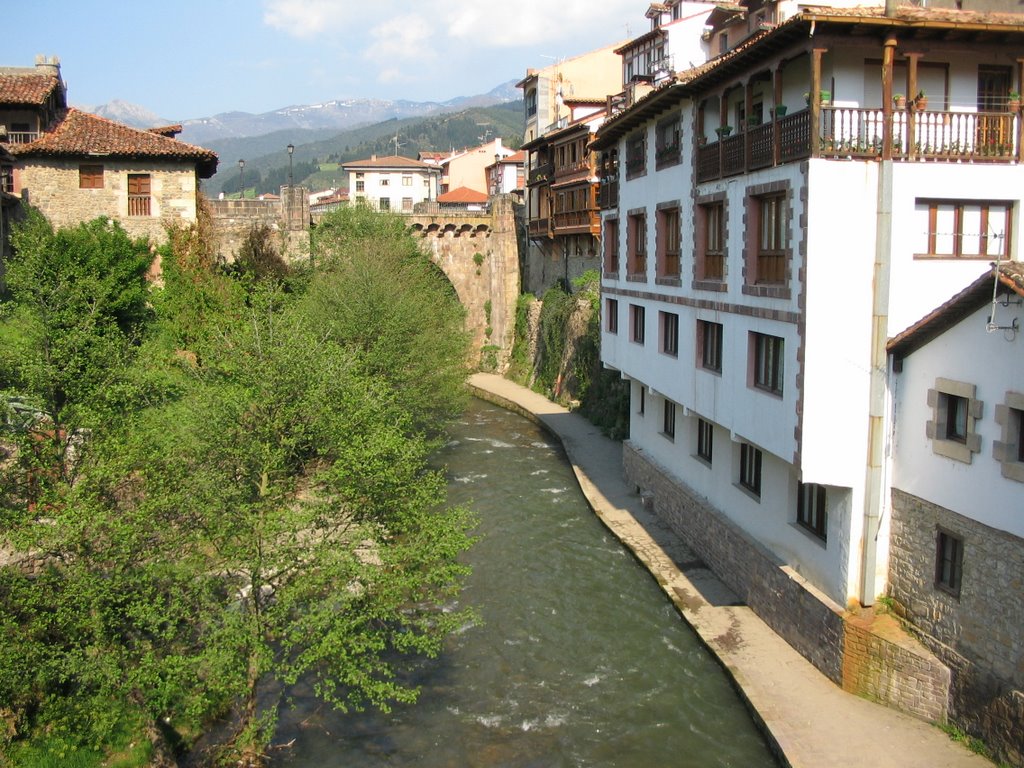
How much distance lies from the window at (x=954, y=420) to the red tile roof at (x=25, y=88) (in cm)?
3035

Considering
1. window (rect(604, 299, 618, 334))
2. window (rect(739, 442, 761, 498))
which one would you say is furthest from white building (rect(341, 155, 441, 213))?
window (rect(739, 442, 761, 498))

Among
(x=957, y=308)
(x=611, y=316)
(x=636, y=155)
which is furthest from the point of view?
(x=611, y=316)

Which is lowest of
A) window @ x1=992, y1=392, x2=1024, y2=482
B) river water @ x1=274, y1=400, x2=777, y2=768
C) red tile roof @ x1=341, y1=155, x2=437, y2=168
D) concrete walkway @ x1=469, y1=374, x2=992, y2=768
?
river water @ x1=274, y1=400, x2=777, y2=768

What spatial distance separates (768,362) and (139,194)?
2600cm

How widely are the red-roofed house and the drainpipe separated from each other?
25599 mm

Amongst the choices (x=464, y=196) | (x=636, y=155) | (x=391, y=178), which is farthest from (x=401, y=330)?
(x=391, y=178)

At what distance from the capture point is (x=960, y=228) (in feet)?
44.8

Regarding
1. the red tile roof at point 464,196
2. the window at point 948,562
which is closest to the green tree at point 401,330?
the window at point 948,562

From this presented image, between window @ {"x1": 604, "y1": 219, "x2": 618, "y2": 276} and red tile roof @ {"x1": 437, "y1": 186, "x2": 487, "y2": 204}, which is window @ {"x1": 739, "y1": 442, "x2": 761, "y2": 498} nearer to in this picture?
window @ {"x1": 604, "y1": 219, "x2": 618, "y2": 276}

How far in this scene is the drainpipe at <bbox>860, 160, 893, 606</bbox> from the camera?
43.7 ft

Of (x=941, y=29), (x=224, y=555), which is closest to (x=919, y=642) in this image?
(x=941, y=29)

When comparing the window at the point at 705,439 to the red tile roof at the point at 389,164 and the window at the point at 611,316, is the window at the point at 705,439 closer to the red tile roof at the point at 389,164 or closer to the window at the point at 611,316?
the window at the point at 611,316

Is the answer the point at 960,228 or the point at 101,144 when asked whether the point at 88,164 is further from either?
the point at 960,228

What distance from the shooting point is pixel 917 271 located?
13422 mm
